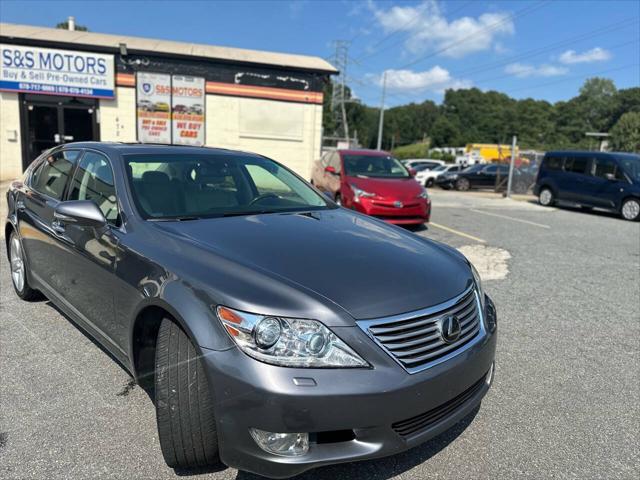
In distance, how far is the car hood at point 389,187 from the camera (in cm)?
898

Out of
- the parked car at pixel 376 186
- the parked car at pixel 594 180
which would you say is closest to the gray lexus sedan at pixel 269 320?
the parked car at pixel 376 186

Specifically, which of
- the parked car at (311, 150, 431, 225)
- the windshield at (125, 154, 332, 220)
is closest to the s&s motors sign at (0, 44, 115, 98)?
the parked car at (311, 150, 431, 225)

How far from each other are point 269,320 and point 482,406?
1.76 meters

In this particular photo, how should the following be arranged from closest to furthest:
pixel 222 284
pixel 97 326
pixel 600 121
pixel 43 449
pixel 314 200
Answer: pixel 222 284 → pixel 43 449 → pixel 97 326 → pixel 314 200 → pixel 600 121

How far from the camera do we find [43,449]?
8.13 feet

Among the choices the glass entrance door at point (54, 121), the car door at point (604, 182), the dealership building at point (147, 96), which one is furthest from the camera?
the glass entrance door at point (54, 121)

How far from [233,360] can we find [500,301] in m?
3.96

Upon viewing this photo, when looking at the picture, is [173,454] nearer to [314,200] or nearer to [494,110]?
[314,200]

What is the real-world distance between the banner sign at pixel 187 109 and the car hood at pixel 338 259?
13.7 meters

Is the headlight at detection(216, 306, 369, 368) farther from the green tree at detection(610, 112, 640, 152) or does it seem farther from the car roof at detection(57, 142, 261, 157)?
the green tree at detection(610, 112, 640, 152)

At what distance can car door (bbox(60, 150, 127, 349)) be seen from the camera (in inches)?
110

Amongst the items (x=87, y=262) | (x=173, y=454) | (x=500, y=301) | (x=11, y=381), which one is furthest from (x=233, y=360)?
(x=500, y=301)

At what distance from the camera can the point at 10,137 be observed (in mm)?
14883

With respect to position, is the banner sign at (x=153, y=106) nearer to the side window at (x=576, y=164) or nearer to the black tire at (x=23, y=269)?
the black tire at (x=23, y=269)
